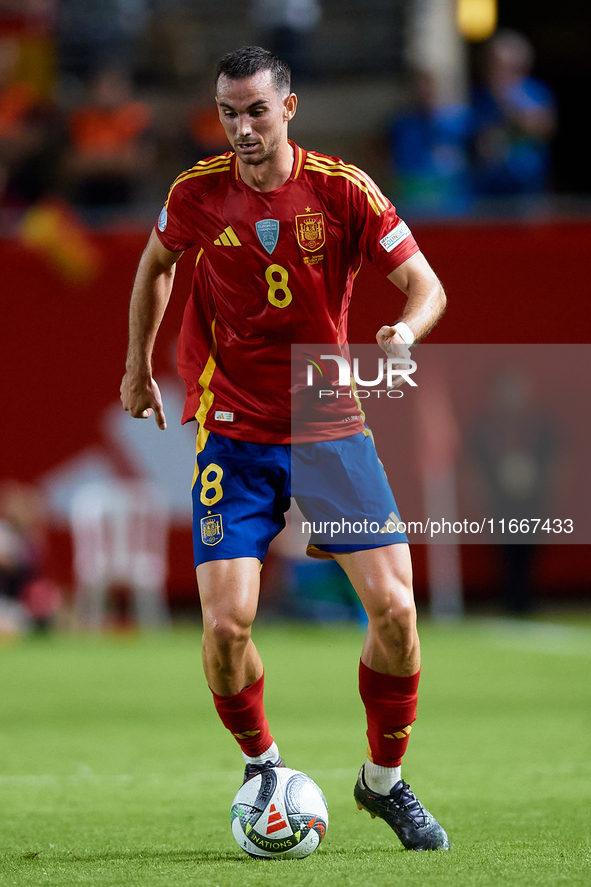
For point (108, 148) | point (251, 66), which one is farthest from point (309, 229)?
point (108, 148)

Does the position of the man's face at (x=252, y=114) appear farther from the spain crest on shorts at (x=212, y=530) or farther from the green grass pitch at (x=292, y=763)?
the green grass pitch at (x=292, y=763)

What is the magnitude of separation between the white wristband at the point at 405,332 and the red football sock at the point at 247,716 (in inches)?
52.3

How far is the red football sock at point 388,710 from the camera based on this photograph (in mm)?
4375

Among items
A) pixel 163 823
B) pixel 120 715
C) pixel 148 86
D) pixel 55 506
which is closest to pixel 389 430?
pixel 55 506

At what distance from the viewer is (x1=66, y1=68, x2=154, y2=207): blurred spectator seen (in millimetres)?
13867

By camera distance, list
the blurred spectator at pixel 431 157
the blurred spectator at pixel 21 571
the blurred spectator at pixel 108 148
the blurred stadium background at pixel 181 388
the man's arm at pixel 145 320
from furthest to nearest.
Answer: the blurred spectator at pixel 108 148 < the blurred spectator at pixel 431 157 < the blurred spectator at pixel 21 571 < the blurred stadium background at pixel 181 388 < the man's arm at pixel 145 320

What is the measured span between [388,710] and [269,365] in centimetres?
128

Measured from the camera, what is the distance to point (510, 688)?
8.88 m

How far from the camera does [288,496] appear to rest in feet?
14.6

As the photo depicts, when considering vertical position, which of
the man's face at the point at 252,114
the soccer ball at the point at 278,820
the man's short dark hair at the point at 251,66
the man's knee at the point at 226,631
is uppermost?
the man's short dark hair at the point at 251,66

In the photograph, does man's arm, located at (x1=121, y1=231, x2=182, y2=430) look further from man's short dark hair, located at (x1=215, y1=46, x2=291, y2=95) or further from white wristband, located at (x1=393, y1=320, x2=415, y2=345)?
white wristband, located at (x1=393, y1=320, x2=415, y2=345)

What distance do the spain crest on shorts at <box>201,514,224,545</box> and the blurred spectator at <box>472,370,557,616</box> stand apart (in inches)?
347

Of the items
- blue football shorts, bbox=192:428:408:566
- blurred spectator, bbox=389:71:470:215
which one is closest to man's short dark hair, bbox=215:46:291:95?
blue football shorts, bbox=192:428:408:566

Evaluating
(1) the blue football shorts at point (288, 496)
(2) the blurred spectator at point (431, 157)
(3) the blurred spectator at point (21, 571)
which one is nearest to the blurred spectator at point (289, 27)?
(2) the blurred spectator at point (431, 157)
